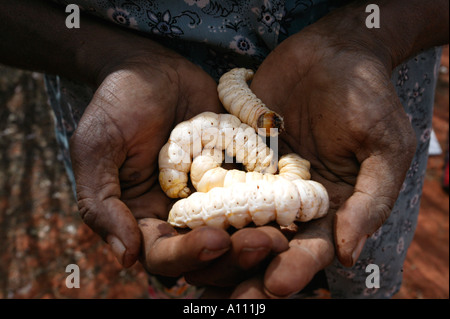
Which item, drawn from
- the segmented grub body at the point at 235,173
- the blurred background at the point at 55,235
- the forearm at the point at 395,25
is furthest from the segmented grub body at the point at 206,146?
the blurred background at the point at 55,235

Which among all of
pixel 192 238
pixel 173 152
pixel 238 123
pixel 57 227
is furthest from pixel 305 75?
pixel 57 227

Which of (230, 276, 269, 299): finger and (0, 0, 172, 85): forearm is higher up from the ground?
(0, 0, 172, 85): forearm

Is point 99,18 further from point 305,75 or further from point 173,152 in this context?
point 305,75

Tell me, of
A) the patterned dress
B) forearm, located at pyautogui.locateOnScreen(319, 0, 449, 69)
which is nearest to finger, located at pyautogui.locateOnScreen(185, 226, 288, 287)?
the patterned dress

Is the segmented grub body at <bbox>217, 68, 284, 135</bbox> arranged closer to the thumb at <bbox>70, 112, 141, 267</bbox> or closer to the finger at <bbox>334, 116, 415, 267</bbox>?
the finger at <bbox>334, 116, 415, 267</bbox>

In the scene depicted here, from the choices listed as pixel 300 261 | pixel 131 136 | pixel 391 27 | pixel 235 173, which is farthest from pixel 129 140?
pixel 391 27

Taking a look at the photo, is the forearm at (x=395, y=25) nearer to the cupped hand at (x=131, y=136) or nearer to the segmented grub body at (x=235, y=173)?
the segmented grub body at (x=235, y=173)
